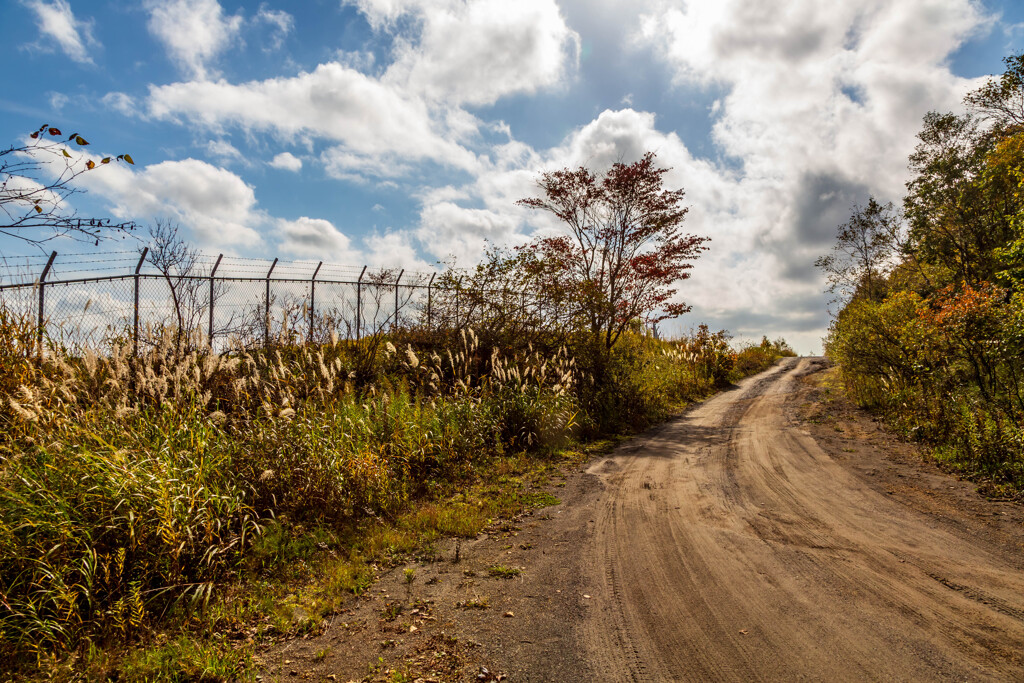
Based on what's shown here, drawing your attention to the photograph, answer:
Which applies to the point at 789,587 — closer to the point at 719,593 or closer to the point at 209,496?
the point at 719,593

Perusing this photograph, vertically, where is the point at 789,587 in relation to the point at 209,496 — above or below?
below

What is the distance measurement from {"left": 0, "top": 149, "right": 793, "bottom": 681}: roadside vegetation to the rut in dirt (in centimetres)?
128

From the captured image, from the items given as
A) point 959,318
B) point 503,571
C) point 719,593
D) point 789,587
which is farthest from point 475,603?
point 959,318

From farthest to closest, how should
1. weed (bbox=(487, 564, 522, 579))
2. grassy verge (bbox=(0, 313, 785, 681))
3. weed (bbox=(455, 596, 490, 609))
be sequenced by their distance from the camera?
1. weed (bbox=(487, 564, 522, 579))
2. weed (bbox=(455, 596, 490, 609))
3. grassy verge (bbox=(0, 313, 785, 681))

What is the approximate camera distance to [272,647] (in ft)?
11.0

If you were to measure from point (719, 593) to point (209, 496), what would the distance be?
436 centimetres

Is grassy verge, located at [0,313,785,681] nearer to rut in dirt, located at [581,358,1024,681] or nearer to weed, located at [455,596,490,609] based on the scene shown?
weed, located at [455,596,490,609]

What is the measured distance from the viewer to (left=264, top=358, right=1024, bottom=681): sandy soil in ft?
9.98

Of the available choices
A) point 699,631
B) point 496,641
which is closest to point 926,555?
point 699,631

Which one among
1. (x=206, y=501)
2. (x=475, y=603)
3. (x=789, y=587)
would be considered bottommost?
(x=475, y=603)

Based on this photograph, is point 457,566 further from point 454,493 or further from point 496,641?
point 454,493

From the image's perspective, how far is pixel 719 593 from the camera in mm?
3826

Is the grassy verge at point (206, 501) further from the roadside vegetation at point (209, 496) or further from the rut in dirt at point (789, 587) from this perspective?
the rut in dirt at point (789, 587)

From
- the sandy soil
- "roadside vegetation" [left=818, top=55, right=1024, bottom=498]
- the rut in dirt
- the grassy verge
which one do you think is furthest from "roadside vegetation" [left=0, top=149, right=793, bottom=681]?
"roadside vegetation" [left=818, top=55, right=1024, bottom=498]
